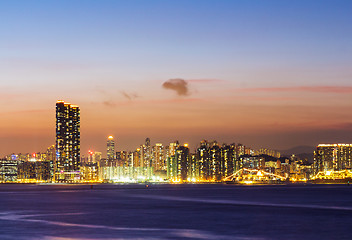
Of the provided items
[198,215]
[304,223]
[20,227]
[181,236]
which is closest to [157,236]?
[181,236]

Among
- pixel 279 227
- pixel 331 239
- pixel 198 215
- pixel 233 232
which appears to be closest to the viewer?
pixel 331 239

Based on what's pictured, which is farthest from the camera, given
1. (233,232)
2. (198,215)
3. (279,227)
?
(198,215)

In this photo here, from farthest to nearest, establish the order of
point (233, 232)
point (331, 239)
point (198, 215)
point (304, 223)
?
point (198, 215), point (304, 223), point (233, 232), point (331, 239)

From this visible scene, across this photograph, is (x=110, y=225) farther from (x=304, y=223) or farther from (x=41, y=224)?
(x=304, y=223)

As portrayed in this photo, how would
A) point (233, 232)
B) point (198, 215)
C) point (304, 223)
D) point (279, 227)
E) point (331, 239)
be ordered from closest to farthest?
point (331, 239) < point (233, 232) < point (279, 227) < point (304, 223) < point (198, 215)

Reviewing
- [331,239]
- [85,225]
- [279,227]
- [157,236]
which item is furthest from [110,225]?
[331,239]

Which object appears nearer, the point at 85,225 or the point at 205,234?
the point at 205,234

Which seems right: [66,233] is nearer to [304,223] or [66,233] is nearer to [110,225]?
[110,225]

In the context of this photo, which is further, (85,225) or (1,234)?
(85,225)
